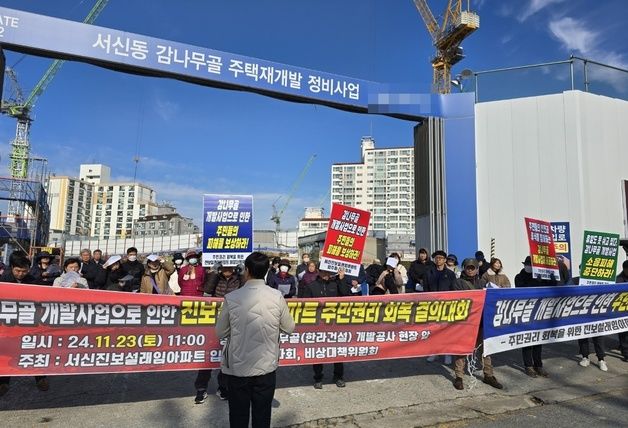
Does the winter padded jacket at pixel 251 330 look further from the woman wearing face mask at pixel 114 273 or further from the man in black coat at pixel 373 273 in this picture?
the man in black coat at pixel 373 273

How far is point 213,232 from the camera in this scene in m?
6.46

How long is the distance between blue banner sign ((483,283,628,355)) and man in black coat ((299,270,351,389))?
2064 mm

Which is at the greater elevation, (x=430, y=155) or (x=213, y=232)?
(x=430, y=155)

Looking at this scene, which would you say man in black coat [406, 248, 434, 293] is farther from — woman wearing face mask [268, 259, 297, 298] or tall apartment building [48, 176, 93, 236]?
tall apartment building [48, 176, 93, 236]

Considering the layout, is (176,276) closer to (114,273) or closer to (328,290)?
(114,273)

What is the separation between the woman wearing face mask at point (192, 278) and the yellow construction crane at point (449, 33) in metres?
58.2

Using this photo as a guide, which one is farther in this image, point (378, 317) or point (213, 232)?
point (213, 232)

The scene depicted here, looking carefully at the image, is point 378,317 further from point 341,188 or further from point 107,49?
point 341,188

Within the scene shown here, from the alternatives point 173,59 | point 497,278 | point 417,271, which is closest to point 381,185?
point 173,59

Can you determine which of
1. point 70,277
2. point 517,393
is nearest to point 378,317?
point 517,393

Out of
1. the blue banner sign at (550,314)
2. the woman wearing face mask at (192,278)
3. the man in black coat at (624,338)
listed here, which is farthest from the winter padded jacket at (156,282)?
the man in black coat at (624,338)

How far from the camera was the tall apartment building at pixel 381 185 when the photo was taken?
14562 cm

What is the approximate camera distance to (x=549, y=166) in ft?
44.5

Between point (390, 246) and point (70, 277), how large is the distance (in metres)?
83.8
